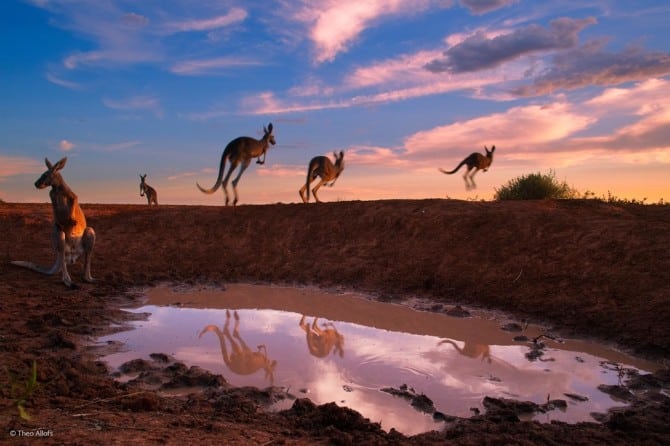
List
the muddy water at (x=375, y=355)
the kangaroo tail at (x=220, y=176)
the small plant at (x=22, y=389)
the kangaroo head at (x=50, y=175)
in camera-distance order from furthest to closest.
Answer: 1. the kangaroo tail at (x=220, y=176)
2. the kangaroo head at (x=50, y=175)
3. the muddy water at (x=375, y=355)
4. the small plant at (x=22, y=389)

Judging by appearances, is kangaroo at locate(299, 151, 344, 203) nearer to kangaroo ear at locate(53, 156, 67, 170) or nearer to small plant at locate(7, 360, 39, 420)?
kangaroo ear at locate(53, 156, 67, 170)

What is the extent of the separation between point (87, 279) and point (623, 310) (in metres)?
8.86

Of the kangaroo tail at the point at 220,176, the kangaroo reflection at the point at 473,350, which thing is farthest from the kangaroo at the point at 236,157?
the kangaroo reflection at the point at 473,350

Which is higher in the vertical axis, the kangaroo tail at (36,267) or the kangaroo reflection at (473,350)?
the kangaroo tail at (36,267)

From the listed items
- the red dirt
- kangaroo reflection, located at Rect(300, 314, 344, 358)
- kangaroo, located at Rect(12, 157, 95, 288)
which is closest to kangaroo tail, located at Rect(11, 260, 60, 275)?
kangaroo, located at Rect(12, 157, 95, 288)

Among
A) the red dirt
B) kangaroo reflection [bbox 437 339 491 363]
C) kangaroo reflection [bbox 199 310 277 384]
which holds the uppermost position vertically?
the red dirt

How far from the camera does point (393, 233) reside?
11.3 m

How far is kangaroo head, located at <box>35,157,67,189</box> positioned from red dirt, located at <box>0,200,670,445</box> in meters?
1.89

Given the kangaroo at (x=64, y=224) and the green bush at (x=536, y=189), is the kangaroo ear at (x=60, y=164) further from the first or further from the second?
the green bush at (x=536, y=189)

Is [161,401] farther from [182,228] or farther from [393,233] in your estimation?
[182,228]

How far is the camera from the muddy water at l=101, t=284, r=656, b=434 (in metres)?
4.98

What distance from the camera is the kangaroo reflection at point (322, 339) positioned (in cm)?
641

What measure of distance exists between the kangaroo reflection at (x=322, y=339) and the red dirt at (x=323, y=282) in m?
1.53

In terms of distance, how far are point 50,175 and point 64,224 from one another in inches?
34.5
